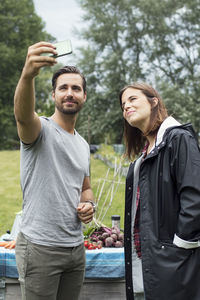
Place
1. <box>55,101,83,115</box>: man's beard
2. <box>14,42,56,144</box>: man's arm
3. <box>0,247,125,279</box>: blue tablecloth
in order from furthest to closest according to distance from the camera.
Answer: <box>0,247,125,279</box>: blue tablecloth → <box>55,101,83,115</box>: man's beard → <box>14,42,56,144</box>: man's arm

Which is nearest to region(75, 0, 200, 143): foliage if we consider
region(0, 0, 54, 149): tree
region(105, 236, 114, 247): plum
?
region(0, 0, 54, 149): tree

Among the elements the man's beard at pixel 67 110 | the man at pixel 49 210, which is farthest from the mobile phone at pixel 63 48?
the man's beard at pixel 67 110

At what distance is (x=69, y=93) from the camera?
1.90 m

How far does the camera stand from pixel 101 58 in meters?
21.4

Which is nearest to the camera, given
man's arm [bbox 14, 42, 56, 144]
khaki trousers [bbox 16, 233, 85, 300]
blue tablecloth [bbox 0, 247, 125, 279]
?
man's arm [bbox 14, 42, 56, 144]

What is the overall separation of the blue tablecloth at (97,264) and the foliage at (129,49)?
55.0 feet

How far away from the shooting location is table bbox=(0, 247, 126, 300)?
9.21 feet

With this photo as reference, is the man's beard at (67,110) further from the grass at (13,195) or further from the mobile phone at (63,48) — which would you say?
the grass at (13,195)

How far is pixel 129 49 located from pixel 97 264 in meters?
20.7

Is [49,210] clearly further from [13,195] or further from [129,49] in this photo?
[129,49]

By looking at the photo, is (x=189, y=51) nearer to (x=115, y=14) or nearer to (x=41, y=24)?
(x=115, y=14)

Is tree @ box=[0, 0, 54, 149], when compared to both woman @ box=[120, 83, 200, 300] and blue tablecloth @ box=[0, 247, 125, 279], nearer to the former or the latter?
blue tablecloth @ box=[0, 247, 125, 279]

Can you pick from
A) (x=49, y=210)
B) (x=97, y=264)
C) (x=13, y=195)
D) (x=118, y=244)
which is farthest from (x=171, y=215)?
(x=13, y=195)

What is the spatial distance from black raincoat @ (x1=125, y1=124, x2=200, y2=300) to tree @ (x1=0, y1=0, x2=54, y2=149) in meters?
23.6
